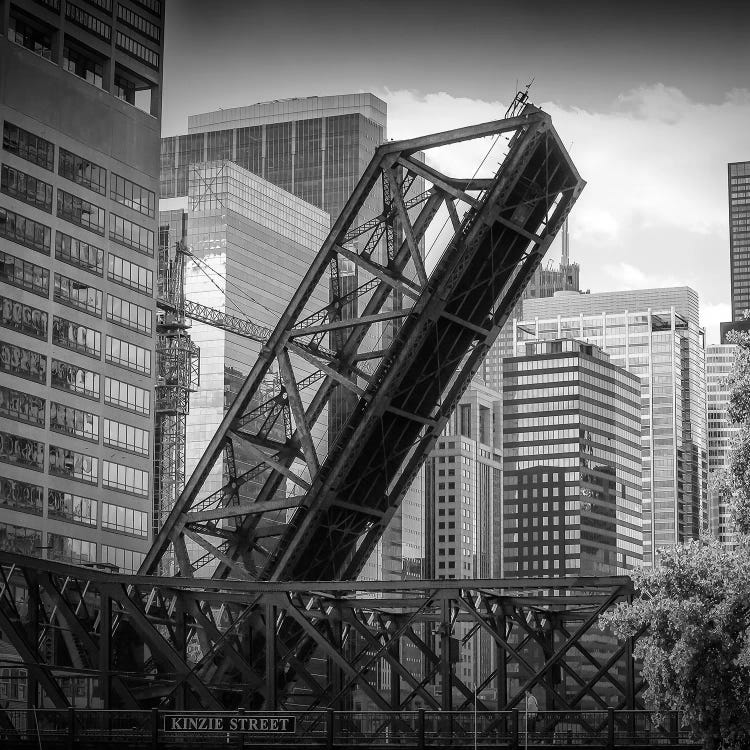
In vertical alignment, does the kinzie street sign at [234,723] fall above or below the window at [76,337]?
below

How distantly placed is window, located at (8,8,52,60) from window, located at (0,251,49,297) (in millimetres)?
9972

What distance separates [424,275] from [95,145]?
50314 millimetres

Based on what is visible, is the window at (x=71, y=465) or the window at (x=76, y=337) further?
the window at (x=76, y=337)

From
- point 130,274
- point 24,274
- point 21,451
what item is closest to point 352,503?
point 21,451

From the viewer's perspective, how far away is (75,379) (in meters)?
84.0

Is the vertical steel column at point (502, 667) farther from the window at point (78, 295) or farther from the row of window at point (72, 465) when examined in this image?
the window at point (78, 295)

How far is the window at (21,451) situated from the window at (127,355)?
24.4 ft

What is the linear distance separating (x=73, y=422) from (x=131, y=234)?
1087 cm

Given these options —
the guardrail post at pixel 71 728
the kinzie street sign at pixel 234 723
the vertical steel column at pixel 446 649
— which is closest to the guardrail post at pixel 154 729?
the kinzie street sign at pixel 234 723

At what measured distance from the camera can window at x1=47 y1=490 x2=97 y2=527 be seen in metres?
82.1

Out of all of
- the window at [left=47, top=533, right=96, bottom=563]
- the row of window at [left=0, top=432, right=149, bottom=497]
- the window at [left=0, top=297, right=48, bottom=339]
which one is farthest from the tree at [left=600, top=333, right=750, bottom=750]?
the window at [left=0, top=297, right=48, bottom=339]

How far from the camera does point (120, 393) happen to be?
288 feet

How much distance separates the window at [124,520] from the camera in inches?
3396

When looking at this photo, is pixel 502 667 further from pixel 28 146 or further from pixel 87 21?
pixel 87 21
